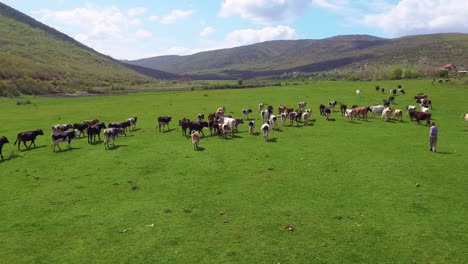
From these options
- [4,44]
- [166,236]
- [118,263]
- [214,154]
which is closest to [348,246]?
[166,236]

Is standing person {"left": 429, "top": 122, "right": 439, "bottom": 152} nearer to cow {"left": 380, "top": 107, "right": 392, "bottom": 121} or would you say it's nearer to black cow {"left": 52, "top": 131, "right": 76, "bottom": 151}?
cow {"left": 380, "top": 107, "right": 392, "bottom": 121}

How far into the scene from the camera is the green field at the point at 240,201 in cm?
1116

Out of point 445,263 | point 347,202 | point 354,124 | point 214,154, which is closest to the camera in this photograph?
point 445,263

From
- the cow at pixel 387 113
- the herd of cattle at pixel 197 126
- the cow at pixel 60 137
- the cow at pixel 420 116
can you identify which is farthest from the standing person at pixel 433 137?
the cow at pixel 60 137

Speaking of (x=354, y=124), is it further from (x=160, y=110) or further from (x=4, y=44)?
(x=4, y=44)

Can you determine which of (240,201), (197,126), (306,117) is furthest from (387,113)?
(240,201)

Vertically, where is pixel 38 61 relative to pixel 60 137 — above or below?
above

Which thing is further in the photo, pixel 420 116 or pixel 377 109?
pixel 377 109

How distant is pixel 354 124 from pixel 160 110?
28538 millimetres

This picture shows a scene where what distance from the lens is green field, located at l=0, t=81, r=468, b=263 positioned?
1116cm

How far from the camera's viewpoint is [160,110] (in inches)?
1943

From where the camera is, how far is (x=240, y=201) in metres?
15.1

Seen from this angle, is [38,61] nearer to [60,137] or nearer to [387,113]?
[60,137]

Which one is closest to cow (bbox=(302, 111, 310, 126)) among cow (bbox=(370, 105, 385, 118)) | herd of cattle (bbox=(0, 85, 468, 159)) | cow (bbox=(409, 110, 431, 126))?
herd of cattle (bbox=(0, 85, 468, 159))
